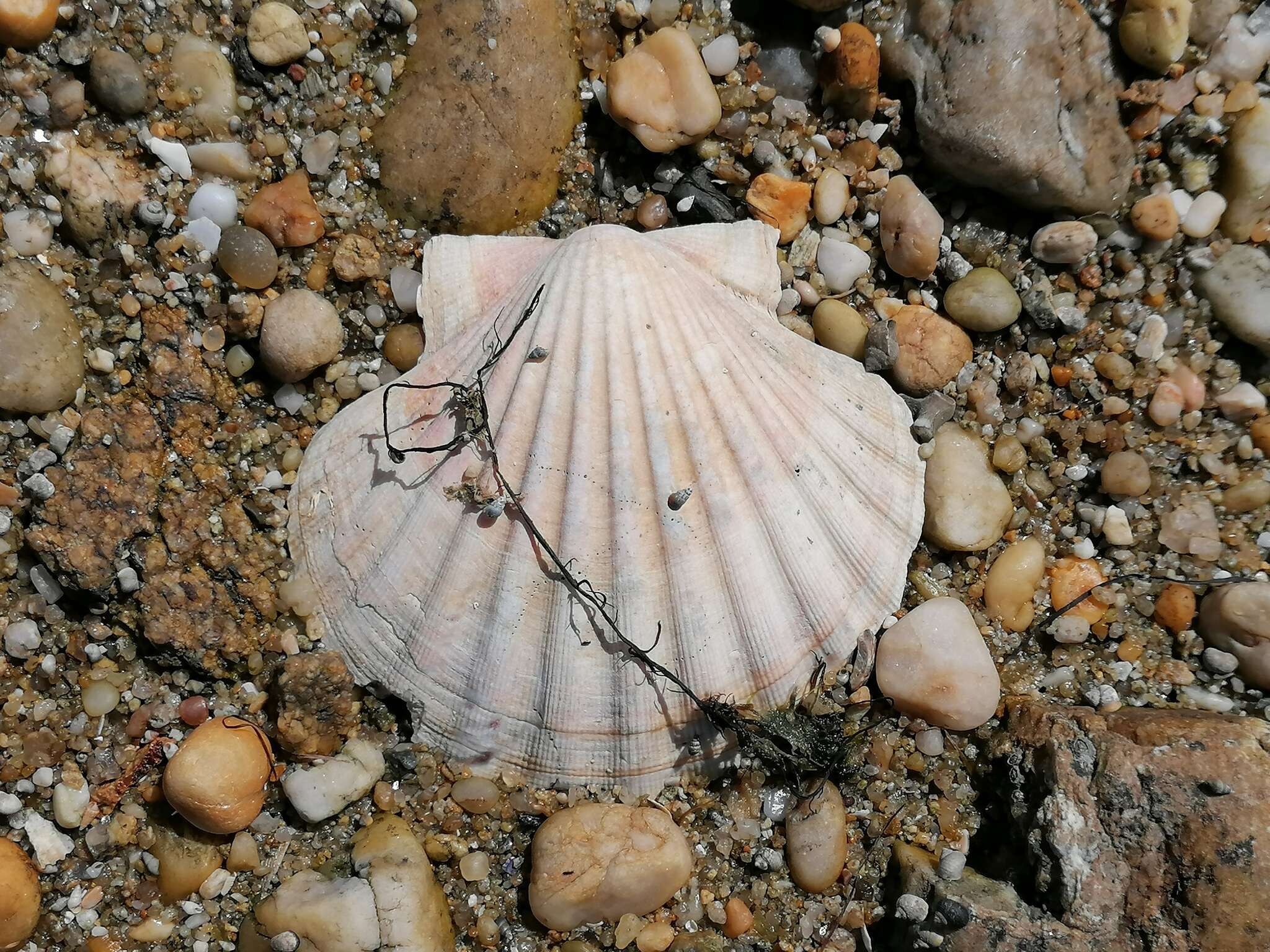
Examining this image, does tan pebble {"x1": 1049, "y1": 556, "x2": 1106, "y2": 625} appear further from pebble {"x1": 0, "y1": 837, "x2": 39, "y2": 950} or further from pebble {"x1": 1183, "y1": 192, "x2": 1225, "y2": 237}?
pebble {"x1": 0, "y1": 837, "x2": 39, "y2": 950}

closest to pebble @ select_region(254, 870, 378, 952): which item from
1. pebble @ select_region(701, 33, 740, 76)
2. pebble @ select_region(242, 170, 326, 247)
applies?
pebble @ select_region(242, 170, 326, 247)

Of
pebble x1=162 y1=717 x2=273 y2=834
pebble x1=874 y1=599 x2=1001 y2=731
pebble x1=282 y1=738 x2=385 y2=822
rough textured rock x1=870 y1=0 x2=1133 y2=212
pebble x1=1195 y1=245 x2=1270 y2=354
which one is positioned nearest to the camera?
pebble x1=162 y1=717 x2=273 y2=834

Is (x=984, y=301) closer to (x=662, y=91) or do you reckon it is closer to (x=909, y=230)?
(x=909, y=230)

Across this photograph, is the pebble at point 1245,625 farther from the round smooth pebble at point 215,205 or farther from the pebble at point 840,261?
the round smooth pebble at point 215,205

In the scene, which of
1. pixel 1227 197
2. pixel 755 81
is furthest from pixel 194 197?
pixel 1227 197

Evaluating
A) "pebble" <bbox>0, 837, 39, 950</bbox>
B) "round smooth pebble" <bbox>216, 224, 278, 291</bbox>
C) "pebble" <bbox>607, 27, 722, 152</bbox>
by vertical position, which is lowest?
"pebble" <bbox>0, 837, 39, 950</bbox>
